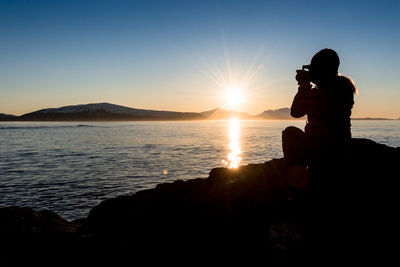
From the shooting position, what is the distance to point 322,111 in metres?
4.98

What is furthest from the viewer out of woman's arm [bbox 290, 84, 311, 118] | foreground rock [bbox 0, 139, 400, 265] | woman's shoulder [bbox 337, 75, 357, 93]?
woman's arm [bbox 290, 84, 311, 118]

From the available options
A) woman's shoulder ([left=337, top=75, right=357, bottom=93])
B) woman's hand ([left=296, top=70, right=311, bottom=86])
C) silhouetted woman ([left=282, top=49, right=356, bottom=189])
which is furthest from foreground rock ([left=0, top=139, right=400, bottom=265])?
woman's hand ([left=296, top=70, right=311, bottom=86])

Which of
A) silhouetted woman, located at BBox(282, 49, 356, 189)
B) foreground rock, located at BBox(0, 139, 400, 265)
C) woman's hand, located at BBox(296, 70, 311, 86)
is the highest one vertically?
woman's hand, located at BBox(296, 70, 311, 86)

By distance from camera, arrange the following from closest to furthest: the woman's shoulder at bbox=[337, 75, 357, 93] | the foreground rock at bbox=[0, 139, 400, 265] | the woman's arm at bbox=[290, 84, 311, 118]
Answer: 1. the foreground rock at bbox=[0, 139, 400, 265]
2. the woman's shoulder at bbox=[337, 75, 357, 93]
3. the woman's arm at bbox=[290, 84, 311, 118]

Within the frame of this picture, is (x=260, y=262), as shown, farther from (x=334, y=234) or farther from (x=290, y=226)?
(x=334, y=234)

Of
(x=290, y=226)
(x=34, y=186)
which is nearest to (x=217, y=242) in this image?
(x=290, y=226)

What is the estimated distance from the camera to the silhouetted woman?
16.2 feet

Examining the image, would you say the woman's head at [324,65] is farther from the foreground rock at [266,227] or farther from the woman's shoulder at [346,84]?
the foreground rock at [266,227]

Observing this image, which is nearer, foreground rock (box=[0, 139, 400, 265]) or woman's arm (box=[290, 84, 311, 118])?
foreground rock (box=[0, 139, 400, 265])

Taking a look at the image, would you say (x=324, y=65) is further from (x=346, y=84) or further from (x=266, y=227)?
(x=266, y=227)

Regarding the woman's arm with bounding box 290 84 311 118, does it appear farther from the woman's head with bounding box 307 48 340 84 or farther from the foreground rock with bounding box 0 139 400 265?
the foreground rock with bounding box 0 139 400 265

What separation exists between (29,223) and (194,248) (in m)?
4.38

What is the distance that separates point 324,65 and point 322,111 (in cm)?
78

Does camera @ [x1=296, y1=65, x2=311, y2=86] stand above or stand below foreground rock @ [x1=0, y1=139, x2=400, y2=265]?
above
